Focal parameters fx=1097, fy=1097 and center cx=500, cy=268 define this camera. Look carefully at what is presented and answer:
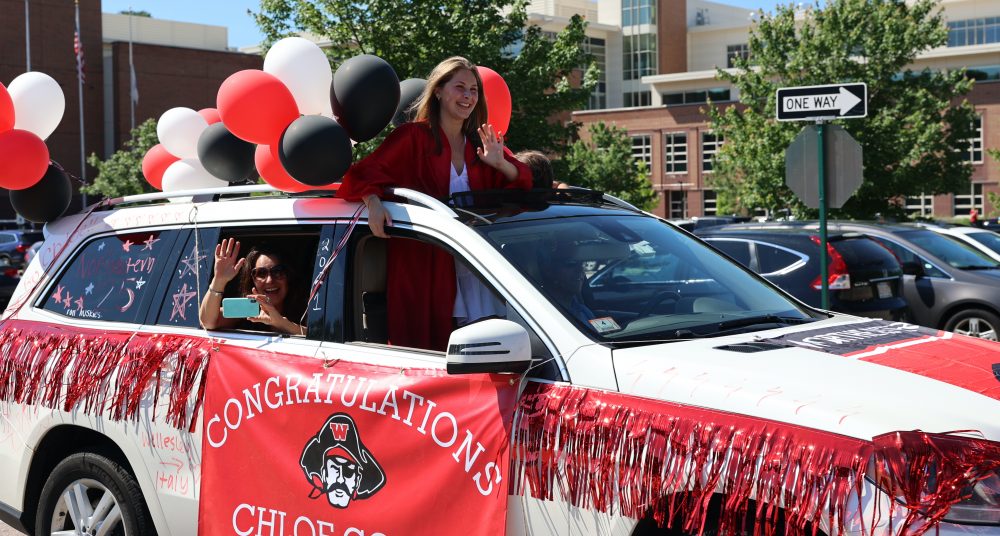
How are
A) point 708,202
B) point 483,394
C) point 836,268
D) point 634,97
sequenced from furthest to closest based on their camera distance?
point 634,97 → point 708,202 → point 836,268 → point 483,394

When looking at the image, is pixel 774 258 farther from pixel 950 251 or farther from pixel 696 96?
pixel 696 96

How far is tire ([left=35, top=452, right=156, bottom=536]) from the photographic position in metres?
4.60

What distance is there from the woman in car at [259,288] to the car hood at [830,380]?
1707 mm

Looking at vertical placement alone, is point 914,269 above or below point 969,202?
below

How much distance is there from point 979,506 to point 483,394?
1.49 meters

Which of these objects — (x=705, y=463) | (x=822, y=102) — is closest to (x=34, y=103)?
(x=705, y=463)

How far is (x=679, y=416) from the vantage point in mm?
3135

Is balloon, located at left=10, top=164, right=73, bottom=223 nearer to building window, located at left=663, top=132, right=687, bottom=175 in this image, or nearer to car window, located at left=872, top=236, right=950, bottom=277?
car window, located at left=872, top=236, right=950, bottom=277

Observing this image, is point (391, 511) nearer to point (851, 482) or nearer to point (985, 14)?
point (851, 482)

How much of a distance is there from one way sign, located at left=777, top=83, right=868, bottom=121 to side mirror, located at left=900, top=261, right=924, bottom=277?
476 cm

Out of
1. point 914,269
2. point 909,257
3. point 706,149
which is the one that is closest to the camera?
point 914,269

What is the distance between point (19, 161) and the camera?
5.77 m

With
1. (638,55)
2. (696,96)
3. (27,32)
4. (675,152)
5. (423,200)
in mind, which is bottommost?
(423,200)

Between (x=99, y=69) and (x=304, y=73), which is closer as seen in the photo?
(x=304, y=73)
